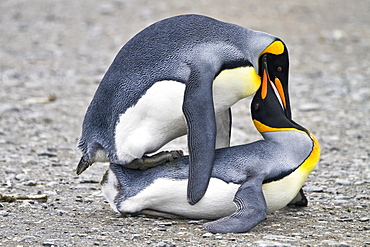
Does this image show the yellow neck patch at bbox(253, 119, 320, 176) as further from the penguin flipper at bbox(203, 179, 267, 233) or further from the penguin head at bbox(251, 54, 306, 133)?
the penguin flipper at bbox(203, 179, 267, 233)

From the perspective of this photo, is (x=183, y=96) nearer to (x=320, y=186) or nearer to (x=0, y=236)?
(x=0, y=236)

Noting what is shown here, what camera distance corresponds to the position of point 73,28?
9875mm

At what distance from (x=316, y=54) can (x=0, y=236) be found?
269 inches

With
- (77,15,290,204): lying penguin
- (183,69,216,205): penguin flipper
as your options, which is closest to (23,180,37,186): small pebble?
(77,15,290,204): lying penguin

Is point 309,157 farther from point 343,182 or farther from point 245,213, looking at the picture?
Result: point 343,182

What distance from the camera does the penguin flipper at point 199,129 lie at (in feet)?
10.2

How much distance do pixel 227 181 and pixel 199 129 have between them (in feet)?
0.99

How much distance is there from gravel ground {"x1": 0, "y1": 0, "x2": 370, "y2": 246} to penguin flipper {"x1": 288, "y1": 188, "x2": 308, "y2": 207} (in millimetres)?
56

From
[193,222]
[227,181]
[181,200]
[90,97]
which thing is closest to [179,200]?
[181,200]

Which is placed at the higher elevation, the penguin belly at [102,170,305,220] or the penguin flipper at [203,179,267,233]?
the penguin flipper at [203,179,267,233]

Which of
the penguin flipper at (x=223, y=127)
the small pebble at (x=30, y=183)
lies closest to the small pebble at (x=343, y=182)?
the penguin flipper at (x=223, y=127)

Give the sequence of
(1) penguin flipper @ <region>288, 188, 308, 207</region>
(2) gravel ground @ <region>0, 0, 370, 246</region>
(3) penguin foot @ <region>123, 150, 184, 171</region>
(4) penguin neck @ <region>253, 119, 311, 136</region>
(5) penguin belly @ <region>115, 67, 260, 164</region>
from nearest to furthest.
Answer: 1. (2) gravel ground @ <region>0, 0, 370, 246</region>
2. (5) penguin belly @ <region>115, 67, 260, 164</region>
3. (3) penguin foot @ <region>123, 150, 184, 171</region>
4. (4) penguin neck @ <region>253, 119, 311, 136</region>
5. (1) penguin flipper @ <region>288, 188, 308, 207</region>

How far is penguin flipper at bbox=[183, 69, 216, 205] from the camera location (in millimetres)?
3113

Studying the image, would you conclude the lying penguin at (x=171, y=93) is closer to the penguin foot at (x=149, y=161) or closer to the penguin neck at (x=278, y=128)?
the penguin foot at (x=149, y=161)
